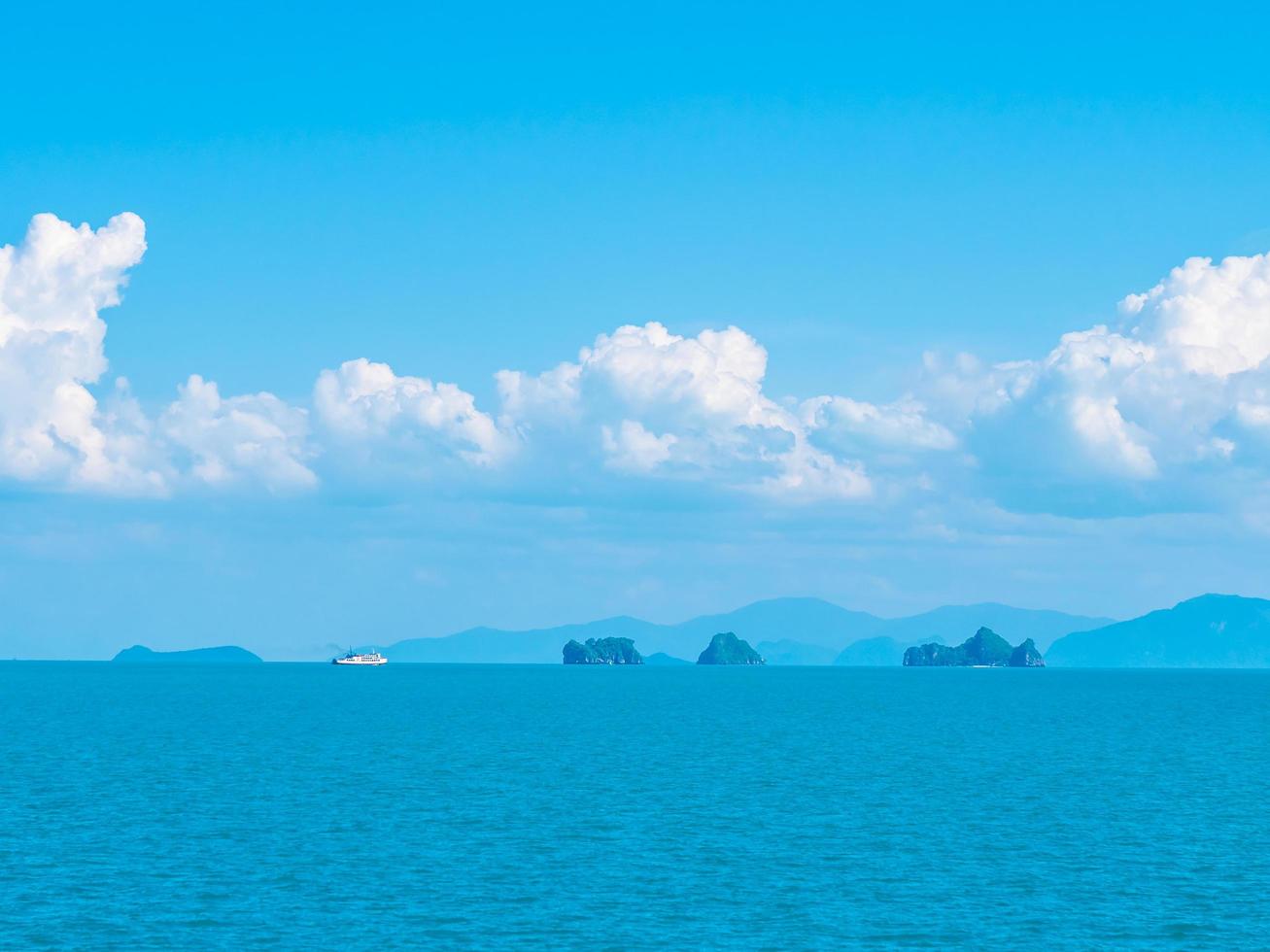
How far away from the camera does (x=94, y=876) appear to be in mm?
71250

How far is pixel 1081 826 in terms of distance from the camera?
90938mm

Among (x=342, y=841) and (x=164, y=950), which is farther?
(x=342, y=841)

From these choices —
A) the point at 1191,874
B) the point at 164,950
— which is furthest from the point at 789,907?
the point at 164,950

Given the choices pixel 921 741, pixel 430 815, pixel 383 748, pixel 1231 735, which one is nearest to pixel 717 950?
pixel 430 815

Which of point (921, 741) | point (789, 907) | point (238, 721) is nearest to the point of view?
point (789, 907)

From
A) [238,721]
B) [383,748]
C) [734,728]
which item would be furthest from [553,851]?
[238,721]

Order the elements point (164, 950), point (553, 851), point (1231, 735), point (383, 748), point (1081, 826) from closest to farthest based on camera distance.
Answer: point (164, 950) → point (553, 851) → point (1081, 826) → point (383, 748) → point (1231, 735)

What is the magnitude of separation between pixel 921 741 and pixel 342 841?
9856 cm

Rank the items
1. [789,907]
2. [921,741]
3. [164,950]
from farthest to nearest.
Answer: [921,741], [789,907], [164,950]

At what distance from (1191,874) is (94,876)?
6063 cm

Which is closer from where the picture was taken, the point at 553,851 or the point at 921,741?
the point at 553,851

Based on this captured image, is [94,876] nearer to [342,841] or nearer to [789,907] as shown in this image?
[342,841]

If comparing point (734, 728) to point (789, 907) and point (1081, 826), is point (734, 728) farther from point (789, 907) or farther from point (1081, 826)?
point (789, 907)

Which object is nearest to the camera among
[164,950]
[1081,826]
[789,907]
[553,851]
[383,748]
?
[164,950]
